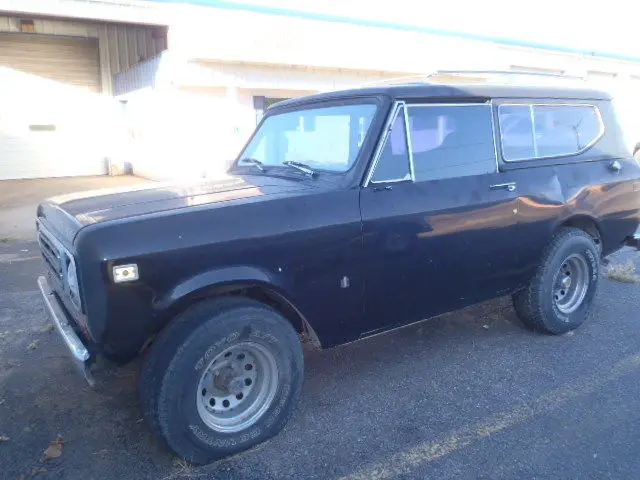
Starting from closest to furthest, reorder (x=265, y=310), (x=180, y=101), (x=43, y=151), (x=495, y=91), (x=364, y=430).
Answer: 1. (x=265, y=310)
2. (x=364, y=430)
3. (x=495, y=91)
4. (x=180, y=101)
5. (x=43, y=151)

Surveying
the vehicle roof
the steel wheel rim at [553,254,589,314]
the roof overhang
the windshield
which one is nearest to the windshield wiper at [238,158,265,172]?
the windshield

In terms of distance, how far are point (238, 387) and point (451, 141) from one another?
7.10 feet

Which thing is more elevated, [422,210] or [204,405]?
[422,210]

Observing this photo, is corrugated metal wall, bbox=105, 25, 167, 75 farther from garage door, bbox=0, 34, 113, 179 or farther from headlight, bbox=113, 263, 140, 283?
headlight, bbox=113, 263, 140, 283

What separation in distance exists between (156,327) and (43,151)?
1585 cm

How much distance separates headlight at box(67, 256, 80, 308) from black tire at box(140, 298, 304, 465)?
1.49 feet

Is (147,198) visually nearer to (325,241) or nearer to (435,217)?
(325,241)

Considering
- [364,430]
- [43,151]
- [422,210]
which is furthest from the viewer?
[43,151]

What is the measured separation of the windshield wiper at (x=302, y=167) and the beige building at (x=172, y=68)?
7.65 meters

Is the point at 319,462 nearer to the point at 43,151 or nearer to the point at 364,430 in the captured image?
the point at 364,430

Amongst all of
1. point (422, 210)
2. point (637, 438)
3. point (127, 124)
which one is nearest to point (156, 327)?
point (422, 210)

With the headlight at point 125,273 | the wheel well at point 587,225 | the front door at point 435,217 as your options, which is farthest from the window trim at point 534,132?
the headlight at point 125,273

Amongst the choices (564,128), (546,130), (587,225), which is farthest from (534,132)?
(587,225)

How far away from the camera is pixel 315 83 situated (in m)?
13.5
